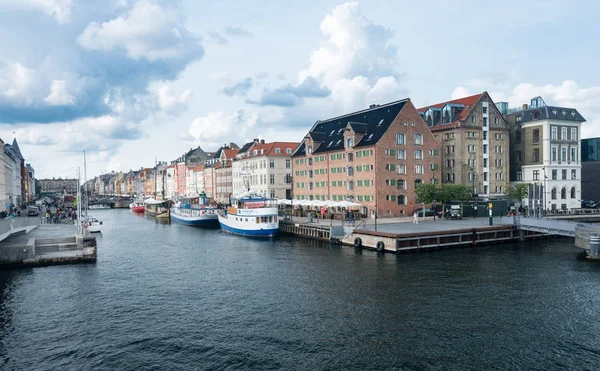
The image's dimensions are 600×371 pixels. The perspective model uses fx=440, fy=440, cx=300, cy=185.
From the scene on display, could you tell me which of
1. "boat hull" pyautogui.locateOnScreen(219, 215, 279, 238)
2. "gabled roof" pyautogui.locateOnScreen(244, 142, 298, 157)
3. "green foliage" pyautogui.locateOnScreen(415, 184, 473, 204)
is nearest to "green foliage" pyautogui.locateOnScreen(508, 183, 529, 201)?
"green foliage" pyautogui.locateOnScreen(415, 184, 473, 204)

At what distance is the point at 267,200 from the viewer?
69938 millimetres

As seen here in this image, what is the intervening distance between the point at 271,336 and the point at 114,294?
53.0 feet

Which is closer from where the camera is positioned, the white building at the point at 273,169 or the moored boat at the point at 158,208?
the white building at the point at 273,169

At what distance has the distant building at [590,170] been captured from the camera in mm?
98750

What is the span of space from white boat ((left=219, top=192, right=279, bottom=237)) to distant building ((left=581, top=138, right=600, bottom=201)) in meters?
75.7

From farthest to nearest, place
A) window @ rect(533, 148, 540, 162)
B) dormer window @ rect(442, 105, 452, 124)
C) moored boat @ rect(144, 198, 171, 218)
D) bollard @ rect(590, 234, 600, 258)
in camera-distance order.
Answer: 1. moored boat @ rect(144, 198, 171, 218)
2. window @ rect(533, 148, 540, 162)
3. dormer window @ rect(442, 105, 452, 124)
4. bollard @ rect(590, 234, 600, 258)

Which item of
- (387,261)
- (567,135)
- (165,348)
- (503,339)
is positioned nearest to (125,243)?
(387,261)

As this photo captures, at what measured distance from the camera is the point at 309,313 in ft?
95.4

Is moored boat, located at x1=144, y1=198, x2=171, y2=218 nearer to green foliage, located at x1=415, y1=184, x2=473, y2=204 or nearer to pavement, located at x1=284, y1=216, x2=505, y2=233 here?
pavement, located at x1=284, y1=216, x2=505, y2=233

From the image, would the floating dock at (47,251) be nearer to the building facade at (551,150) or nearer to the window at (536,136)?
the building facade at (551,150)

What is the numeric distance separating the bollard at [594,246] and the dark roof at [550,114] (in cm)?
4587

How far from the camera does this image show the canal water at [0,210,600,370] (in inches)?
885

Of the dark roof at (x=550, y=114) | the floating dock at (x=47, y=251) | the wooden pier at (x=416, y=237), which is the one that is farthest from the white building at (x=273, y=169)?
the floating dock at (x=47, y=251)

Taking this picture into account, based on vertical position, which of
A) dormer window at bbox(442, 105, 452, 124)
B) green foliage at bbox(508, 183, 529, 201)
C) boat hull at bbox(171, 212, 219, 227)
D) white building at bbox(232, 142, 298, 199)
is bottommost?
boat hull at bbox(171, 212, 219, 227)
